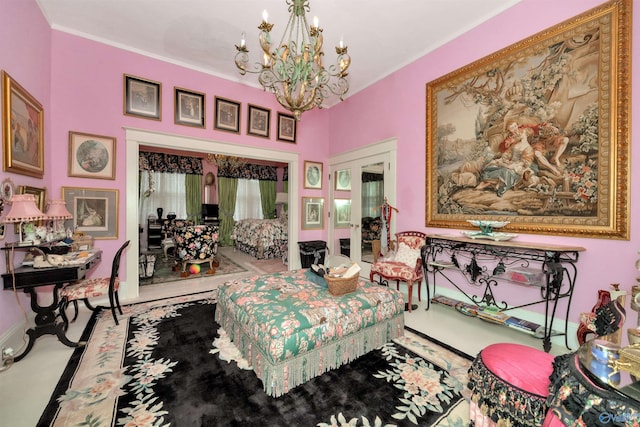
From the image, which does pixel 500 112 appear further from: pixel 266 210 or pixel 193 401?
pixel 266 210

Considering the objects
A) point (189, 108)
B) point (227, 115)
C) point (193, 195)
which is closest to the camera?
point (189, 108)

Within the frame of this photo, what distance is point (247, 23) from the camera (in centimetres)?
321

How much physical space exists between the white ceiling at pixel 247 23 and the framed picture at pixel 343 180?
201 cm

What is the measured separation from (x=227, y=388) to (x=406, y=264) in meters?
2.62

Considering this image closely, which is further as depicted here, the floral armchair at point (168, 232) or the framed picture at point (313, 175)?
the floral armchair at point (168, 232)

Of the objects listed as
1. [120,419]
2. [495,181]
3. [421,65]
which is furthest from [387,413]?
[421,65]

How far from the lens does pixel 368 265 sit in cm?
484

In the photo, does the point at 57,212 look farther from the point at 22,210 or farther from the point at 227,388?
the point at 227,388

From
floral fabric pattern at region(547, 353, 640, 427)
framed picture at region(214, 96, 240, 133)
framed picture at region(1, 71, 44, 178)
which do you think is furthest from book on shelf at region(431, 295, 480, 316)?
framed picture at region(1, 71, 44, 178)

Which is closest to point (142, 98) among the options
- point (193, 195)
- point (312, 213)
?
point (312, 213)

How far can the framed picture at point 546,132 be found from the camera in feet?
7.28

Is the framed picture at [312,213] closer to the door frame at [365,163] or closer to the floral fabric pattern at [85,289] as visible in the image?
the door frame at [365,163]

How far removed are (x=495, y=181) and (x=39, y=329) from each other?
190 inches

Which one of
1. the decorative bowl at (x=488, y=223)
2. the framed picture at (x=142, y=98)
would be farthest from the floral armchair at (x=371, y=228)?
the framed picture at (x=142, y=98)
